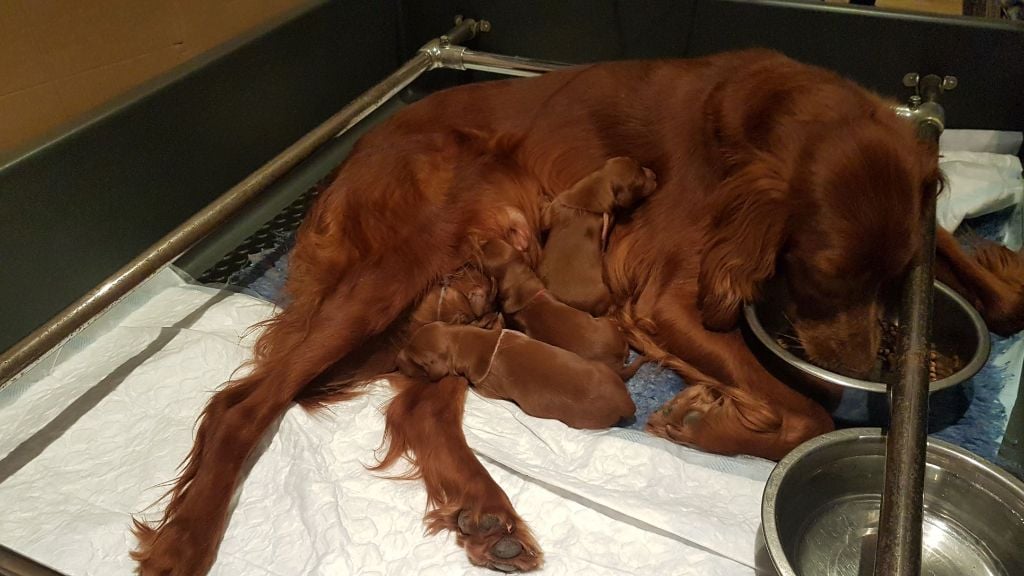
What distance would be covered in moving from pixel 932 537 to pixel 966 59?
1.76 metres

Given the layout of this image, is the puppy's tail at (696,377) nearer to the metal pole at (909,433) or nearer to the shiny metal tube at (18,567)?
the metal pole at (909,433)

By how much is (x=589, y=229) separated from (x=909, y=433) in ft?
3.32

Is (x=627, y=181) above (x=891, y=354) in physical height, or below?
above

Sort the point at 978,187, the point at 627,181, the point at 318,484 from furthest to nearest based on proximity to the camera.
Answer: the point at 978,187 < the point at 627,181 < the point at 318,484

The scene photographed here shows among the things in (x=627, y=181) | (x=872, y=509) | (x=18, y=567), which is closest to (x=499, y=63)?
(x=627, y=181)

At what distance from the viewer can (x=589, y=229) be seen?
2072 millimetres

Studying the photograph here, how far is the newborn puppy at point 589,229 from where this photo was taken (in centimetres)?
202

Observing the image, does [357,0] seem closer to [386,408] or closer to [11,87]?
[11,87]

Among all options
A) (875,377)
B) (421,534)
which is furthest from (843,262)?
(421,534)

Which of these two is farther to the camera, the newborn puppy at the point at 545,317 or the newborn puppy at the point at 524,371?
the newborn puppy at the point at 545,317

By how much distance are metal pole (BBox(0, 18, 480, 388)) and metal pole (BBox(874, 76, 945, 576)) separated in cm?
164

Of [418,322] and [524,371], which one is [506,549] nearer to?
[524,371]

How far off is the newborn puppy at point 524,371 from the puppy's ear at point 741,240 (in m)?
0.33

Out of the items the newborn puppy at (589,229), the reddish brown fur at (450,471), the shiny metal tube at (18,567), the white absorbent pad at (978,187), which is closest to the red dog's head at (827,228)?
the newborn puppy at (589,229)
